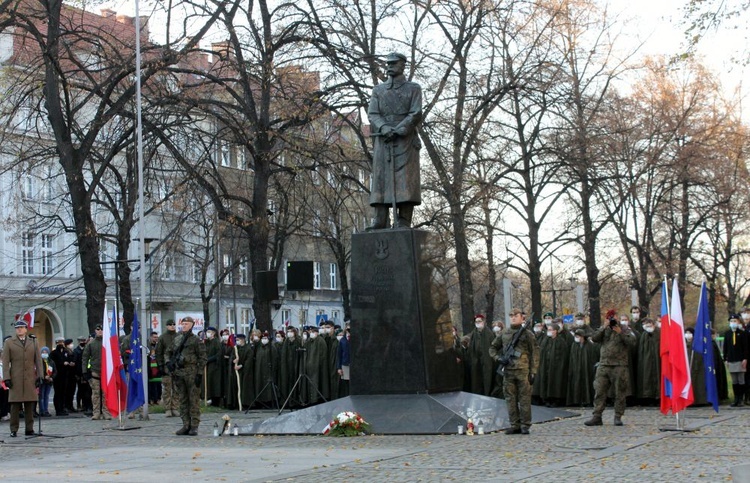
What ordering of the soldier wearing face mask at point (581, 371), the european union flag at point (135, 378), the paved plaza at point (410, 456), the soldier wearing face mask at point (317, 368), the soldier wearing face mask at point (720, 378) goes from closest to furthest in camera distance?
the paved plaza at point (410, 456) → the european union flag at point (135, 378) → the soldier wearing face mask at point (720, 378) → the soldier wearing face mask at point (581, 371) → the soldier wearing face mask at point (317, 368)

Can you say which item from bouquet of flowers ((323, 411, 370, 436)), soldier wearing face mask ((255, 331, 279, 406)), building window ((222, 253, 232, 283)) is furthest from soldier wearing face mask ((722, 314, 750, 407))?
building window ((222, 253, 232, 283))

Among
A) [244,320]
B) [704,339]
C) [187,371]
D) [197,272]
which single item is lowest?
[187,371]

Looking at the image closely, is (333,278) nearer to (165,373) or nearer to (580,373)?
(165,373)

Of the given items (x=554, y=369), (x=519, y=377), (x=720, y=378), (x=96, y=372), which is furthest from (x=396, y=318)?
(x=96, y=372)

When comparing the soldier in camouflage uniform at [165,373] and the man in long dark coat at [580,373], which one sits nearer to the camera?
the soldier in camouflage uniform at [165,373]

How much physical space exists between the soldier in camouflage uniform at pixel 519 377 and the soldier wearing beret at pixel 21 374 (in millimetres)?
7944

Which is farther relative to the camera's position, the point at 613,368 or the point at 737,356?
the point at 737,356

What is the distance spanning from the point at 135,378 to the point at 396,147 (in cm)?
777

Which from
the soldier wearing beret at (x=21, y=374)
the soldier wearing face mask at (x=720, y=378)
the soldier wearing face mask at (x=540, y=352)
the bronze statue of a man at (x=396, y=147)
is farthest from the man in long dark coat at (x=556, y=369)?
the soldier wearing beret at (x=21, y=374)

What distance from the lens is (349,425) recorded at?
16.7 metres

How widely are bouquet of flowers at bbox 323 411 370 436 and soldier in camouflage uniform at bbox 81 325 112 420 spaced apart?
29.1 ft

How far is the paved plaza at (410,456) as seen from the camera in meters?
11.7

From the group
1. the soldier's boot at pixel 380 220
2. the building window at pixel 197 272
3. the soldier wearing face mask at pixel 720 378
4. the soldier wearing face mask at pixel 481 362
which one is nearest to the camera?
the soldier's boot at pixel 380 220

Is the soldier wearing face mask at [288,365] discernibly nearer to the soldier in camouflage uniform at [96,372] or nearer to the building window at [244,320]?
the soldier in camouflage uniform at [96,372]
